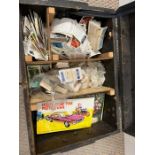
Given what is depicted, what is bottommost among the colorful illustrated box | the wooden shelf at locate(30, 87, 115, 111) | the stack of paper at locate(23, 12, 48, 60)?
the colorful illustrated box

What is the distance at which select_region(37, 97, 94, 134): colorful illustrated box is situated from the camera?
111 centimetres

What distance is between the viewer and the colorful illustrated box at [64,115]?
1106mm

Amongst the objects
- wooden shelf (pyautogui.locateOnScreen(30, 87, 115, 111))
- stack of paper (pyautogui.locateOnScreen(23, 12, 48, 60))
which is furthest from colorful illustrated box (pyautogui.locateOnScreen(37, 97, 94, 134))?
stack of paper (pyautogui.locateOnScreen(23, 12, 48, 60))

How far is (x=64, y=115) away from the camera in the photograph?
1167 mm

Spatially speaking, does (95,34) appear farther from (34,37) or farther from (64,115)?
(64,115)

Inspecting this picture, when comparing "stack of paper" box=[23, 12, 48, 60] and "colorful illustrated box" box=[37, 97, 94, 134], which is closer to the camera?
"stack of paper" box=[23, 12, 48, 60]

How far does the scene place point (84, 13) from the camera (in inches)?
41.5

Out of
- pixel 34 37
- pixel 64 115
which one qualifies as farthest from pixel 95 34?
pixel 64 115

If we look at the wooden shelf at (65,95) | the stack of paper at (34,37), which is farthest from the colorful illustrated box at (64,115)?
the stack of paper at (34,37)

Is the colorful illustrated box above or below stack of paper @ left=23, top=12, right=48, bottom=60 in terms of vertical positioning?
below

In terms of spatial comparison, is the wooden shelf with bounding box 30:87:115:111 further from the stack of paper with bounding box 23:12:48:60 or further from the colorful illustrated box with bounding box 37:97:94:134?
the stack of paper with bounding box 23:12:48:60

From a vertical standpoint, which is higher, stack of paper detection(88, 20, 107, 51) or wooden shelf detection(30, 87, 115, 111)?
stack of paper detection(88, 20, 107, 51)

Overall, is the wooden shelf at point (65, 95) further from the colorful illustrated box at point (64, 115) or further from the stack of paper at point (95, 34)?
the stack of paper at point (95, 34)
